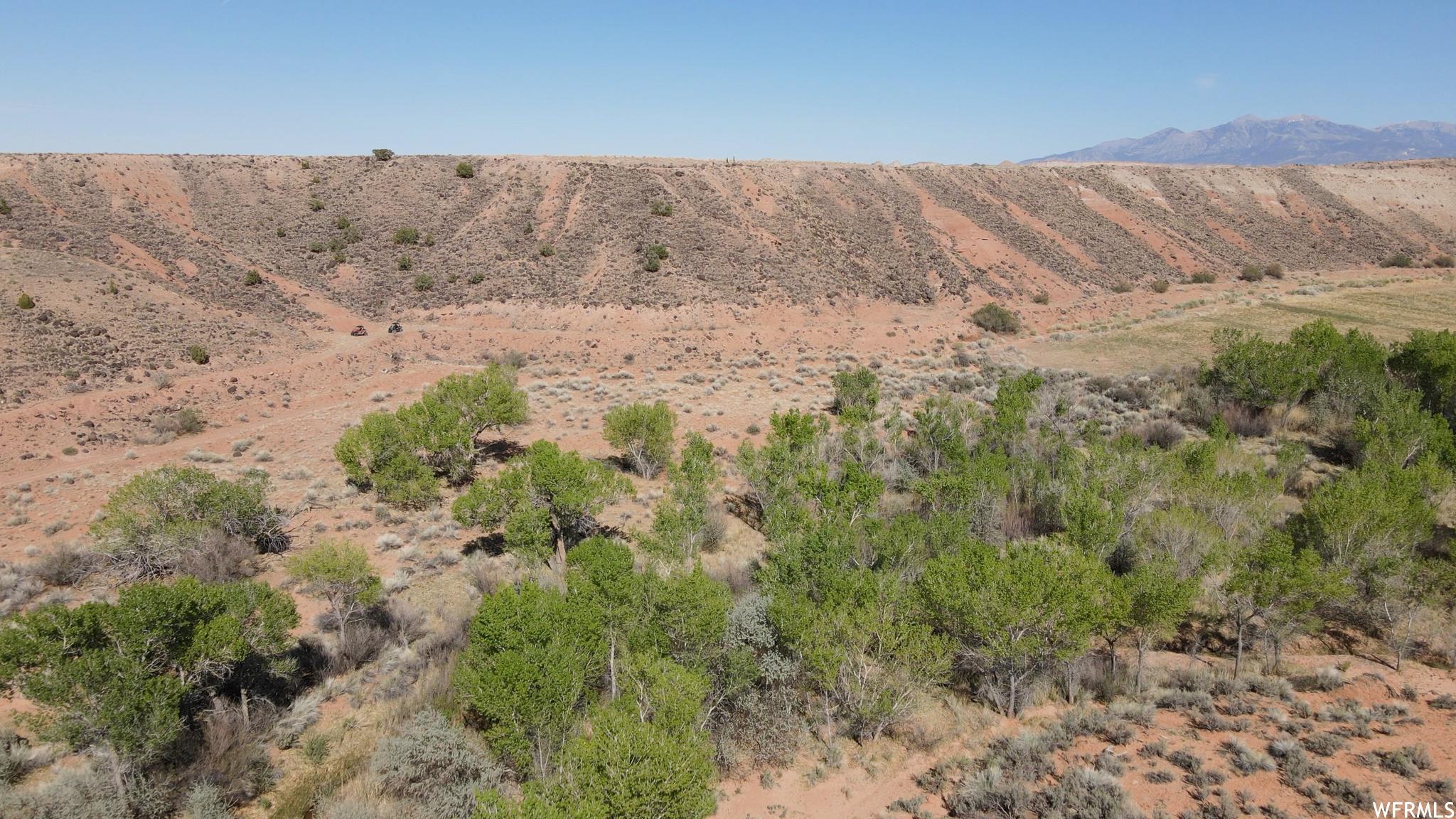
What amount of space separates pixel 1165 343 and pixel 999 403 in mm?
22958

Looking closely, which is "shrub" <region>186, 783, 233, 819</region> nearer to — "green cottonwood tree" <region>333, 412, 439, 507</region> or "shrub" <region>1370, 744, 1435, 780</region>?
"green cottonwood tree" <region>333, 412, 439, 507</region>

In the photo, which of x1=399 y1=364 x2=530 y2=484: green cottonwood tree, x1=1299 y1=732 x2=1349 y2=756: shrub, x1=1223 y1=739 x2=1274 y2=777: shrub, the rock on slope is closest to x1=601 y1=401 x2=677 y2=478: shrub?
x1=399 y1=364 x2=530 y2=484: green cottonwood tree

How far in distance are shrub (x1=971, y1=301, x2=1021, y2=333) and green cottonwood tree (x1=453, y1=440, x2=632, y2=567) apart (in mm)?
38285

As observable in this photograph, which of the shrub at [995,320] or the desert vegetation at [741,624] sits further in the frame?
the shrub at [995,320]

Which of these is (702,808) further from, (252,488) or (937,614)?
(252,488)

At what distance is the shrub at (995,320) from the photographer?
48.9 m

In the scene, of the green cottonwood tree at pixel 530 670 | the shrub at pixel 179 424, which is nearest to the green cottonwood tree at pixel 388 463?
the shrub at pixel 179 424

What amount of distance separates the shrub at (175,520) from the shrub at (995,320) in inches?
1789

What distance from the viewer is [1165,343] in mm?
41531

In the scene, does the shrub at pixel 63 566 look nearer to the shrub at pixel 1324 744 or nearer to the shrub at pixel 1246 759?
the shrub at pixel 1246 759

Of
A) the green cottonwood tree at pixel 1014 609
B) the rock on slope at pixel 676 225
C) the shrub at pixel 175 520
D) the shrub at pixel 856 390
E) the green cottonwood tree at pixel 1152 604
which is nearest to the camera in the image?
the green cottonwood tree at pixel 1014 609

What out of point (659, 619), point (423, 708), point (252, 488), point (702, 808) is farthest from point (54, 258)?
point (702, 808)

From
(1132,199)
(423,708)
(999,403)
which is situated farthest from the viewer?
(1132,199)

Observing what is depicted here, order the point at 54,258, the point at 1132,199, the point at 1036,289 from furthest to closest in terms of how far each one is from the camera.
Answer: the point at 1132,199 < the point at 1036,289 < the point at 54,258
